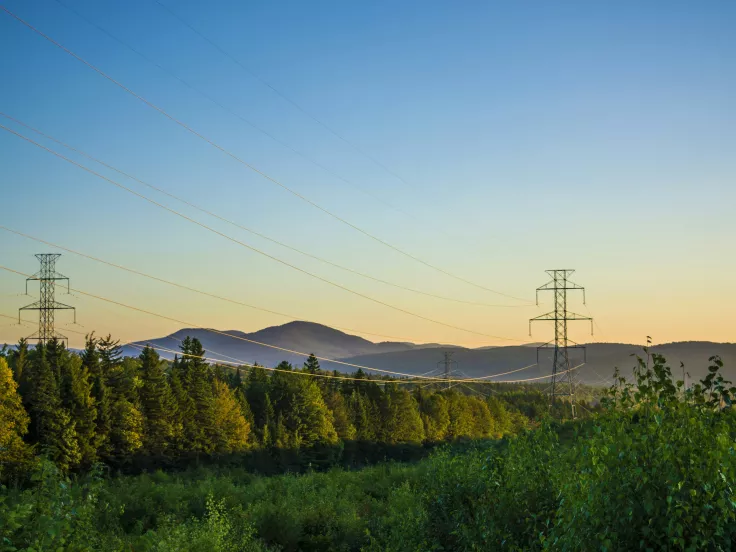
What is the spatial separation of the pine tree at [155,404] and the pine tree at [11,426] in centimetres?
1490

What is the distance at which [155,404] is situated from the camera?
3428 inches

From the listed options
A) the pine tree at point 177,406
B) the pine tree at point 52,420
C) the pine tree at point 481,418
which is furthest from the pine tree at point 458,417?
the pine tree at point 52,420

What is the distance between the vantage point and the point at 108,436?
79750 mm

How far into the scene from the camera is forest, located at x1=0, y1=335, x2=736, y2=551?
9.59 metres

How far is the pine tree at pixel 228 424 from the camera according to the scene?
95375 mm

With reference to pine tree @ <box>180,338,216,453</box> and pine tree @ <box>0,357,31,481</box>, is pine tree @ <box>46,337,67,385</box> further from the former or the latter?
pine tree @ <box>180,338,216,453</box>

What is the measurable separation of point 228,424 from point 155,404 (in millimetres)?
12904

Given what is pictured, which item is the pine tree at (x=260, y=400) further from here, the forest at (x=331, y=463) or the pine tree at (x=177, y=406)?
the pine tree at (x=177, y=406)

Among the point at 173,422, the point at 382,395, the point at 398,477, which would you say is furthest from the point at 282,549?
the point at 382,395

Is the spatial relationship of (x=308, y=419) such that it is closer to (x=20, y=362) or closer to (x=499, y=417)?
(x=20, y=362)

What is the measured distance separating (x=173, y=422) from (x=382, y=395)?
48.3 m

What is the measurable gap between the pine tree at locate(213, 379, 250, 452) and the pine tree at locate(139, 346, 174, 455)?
812 cm

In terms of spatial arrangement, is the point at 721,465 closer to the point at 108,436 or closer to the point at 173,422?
the point at 108,436

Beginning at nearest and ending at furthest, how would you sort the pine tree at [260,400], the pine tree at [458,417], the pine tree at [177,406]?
the pine tree at [177,406]
the pine tree at [260,400]
the pine tree at [458,417]
